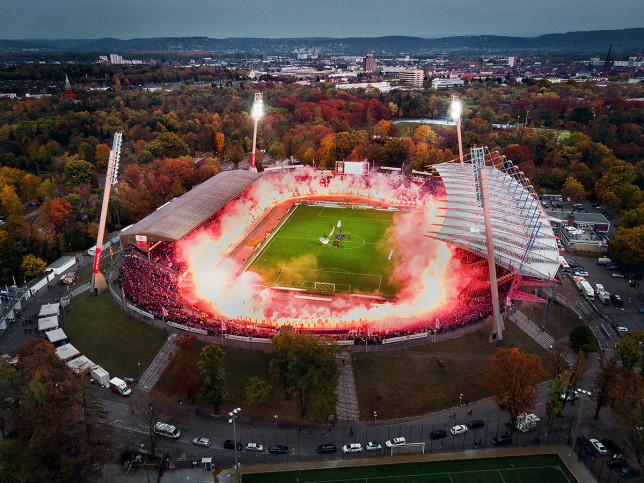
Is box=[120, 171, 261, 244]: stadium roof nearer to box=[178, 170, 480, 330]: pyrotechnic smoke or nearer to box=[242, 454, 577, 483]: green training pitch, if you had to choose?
box=[178, 170, 480, 330]: pyrotechnic smoke

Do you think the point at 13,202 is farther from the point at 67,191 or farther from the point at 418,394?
the point at 418,394

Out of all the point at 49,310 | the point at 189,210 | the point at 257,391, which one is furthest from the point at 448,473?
the point at 189,210

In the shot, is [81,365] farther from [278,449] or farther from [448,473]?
[448,473]

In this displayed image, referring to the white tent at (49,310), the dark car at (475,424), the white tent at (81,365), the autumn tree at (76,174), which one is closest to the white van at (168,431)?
the white tent at (81,365)

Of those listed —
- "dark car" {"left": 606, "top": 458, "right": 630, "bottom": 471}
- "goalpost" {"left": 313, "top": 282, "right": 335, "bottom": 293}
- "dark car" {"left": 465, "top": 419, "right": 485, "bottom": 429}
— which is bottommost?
"dark car" {"left": 465, "top": 419, "right": 485, "bottom": 429}

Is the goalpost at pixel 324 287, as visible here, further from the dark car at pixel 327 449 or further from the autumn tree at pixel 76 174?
the autumn tree at pixel 76 174

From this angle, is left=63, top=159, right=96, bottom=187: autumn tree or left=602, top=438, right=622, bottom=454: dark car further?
left=63, top=159, right=96, bottom=187: autumn tree

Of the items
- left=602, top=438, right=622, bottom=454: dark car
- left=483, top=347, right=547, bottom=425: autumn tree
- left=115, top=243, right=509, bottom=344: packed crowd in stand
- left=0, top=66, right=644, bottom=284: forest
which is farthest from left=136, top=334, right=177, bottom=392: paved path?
left=602, top=438, right=622, bottom=454: dark car
